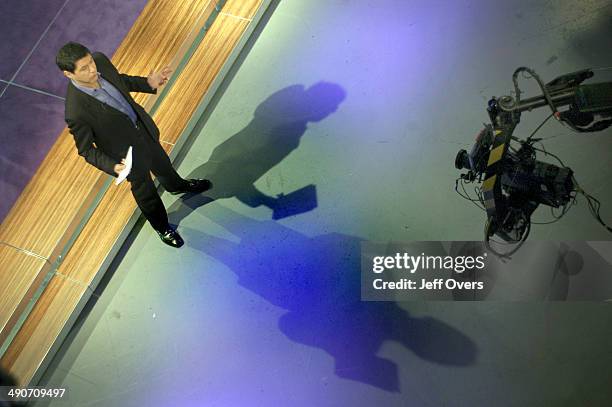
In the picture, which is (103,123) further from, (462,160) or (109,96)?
(462,160)

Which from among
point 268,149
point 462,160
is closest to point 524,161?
point 462,160

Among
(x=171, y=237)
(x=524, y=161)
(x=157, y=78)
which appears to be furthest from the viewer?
(x=171, y=237)

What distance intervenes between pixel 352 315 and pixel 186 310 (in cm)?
120

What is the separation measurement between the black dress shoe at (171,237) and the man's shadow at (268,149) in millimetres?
188

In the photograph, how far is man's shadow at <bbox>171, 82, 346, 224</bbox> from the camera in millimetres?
4129

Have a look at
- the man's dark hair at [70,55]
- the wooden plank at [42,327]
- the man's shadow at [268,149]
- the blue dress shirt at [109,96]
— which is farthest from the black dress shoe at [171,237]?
the man's dark hair at [70,55]

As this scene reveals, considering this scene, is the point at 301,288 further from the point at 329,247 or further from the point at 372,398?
the point at 372,398

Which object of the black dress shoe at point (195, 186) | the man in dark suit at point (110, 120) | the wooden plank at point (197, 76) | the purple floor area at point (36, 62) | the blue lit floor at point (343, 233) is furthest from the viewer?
the purple floor area at point (36, 62)

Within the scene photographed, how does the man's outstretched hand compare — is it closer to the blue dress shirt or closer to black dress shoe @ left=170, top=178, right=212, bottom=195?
the blue dress shirt

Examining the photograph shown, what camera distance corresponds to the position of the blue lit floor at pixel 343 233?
3.52 metres

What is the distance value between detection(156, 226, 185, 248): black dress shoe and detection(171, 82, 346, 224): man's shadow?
19cm

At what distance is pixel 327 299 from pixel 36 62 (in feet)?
11.6

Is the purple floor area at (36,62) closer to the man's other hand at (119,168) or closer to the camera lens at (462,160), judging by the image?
the man's other hand at (119,168)

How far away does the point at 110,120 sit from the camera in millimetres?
3152
